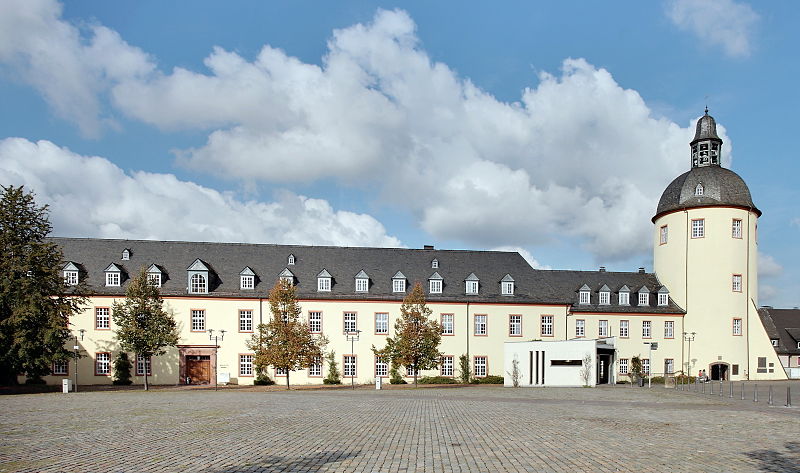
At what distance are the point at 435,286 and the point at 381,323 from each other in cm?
531

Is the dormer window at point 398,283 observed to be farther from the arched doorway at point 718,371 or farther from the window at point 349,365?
the arched doorway at point 718,371

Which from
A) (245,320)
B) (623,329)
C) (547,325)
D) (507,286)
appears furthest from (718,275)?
(245,320)

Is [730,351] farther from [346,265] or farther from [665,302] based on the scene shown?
[346,265]

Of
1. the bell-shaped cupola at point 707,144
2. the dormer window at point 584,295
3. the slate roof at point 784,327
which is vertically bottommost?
the slate roof at point 784,327

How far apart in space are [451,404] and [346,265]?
89.8 ft

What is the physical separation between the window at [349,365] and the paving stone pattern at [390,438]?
23499 mm

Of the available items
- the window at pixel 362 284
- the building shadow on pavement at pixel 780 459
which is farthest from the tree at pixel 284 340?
the building shadow on pavement at pixel 780 459

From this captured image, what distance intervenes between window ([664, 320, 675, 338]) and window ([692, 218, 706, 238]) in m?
7.49

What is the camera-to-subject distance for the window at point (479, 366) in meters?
52.2

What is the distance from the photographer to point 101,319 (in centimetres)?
4862

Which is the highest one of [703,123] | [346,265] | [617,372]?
[703,123]

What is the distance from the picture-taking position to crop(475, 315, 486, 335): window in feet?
173

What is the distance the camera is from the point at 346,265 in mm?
54438

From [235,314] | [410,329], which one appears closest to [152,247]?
[235,314]
